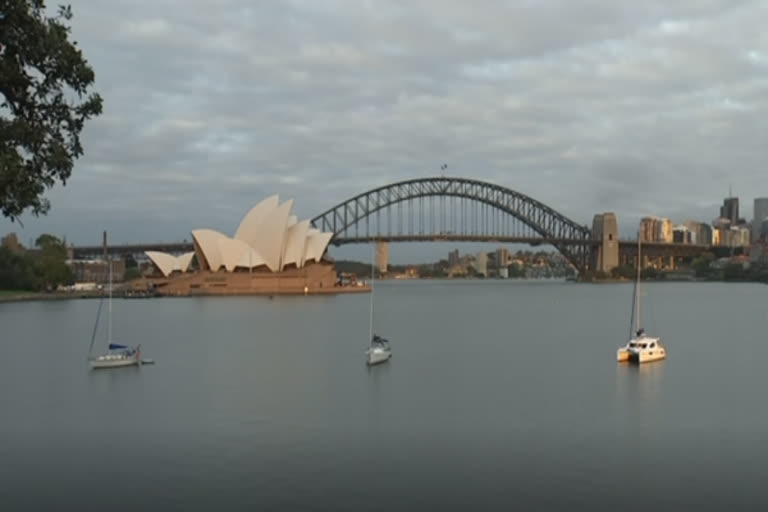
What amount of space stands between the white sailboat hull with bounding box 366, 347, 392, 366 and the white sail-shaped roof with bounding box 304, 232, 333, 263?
6707 cm

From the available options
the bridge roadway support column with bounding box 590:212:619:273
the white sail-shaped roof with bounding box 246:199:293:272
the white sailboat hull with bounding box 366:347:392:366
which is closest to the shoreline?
the white sail-shaped roof with bounding box 246:199:293:272

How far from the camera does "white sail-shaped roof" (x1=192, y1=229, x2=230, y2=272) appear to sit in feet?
299

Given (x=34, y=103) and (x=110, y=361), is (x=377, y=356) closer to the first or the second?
(x=110, y=361)

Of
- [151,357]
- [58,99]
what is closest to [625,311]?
[151,357]

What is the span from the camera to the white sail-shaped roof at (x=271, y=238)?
88.0 meters

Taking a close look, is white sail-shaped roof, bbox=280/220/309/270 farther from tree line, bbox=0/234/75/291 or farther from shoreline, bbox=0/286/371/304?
tree line, bbox=0/234/75/291

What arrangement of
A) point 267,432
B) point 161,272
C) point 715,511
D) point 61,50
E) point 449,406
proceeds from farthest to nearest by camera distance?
1. point 161,272
2. point 449,406
3. point 267,432
4. point 715,511
5. point 61,50

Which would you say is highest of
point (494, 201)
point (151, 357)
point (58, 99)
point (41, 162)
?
point (494, 201)

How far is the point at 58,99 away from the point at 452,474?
7951 mm

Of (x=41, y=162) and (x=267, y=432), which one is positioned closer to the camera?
(x=41, y=162)

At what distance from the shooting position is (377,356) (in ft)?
91.5

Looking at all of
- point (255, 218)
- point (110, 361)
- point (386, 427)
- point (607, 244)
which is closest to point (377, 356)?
point (110, 361)

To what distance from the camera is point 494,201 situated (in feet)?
382

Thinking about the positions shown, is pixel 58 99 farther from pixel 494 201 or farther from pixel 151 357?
pixel 494 201
